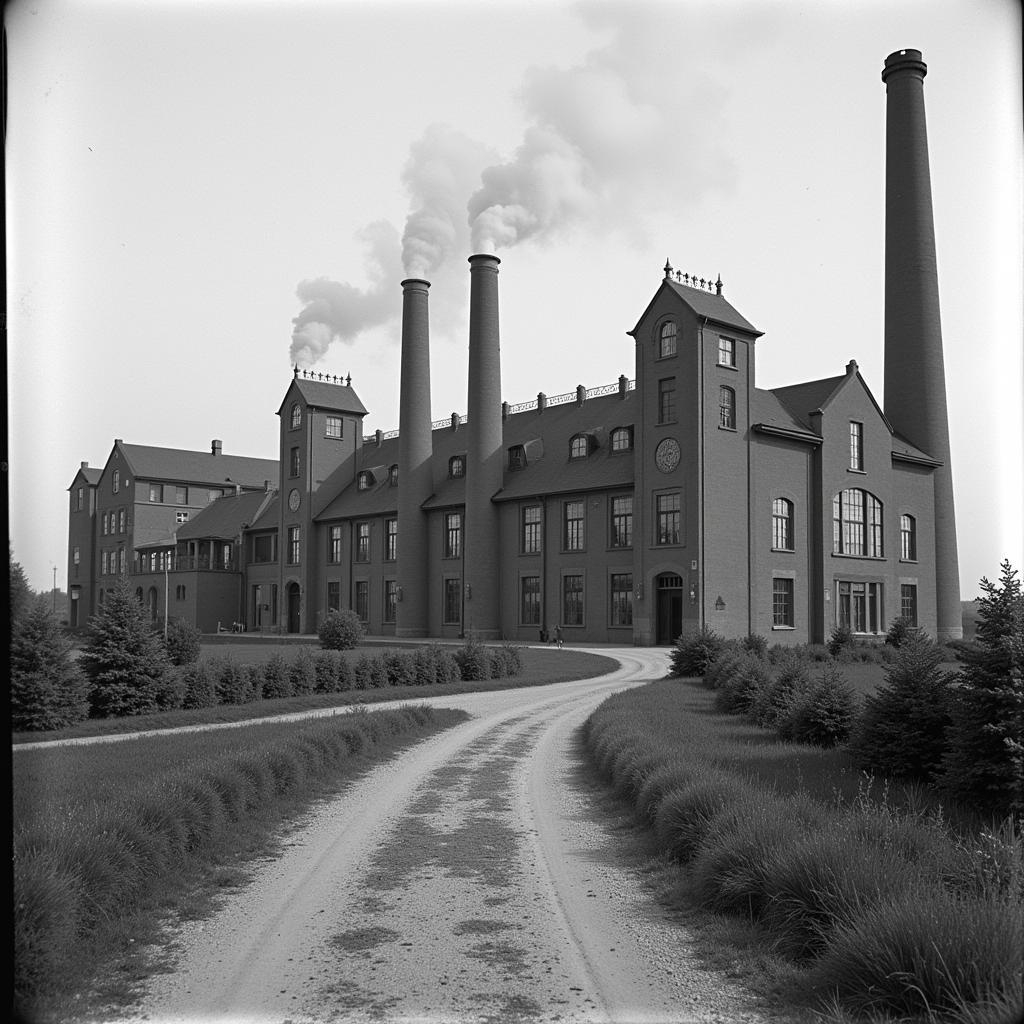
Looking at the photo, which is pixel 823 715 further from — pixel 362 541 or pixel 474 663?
pixel 362 541

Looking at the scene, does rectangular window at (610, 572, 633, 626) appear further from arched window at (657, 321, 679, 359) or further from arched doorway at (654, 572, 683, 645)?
arched window at (657, 321, 679, 359)

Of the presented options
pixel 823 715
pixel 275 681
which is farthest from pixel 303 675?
pixel 823 715

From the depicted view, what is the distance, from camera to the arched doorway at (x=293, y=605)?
67.7 m

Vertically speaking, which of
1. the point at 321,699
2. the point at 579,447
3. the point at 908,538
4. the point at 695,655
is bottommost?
the point at 321,699

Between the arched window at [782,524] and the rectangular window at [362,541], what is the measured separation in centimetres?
2620

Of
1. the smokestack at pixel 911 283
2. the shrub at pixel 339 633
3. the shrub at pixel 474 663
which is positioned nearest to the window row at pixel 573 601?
the shrub at pixel 339 633

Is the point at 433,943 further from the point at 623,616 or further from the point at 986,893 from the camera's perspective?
the point at 623,616

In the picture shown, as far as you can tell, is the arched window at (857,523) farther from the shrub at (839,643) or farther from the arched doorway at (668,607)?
the shrub at (839,643)

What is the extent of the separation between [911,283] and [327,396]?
36.5 meters

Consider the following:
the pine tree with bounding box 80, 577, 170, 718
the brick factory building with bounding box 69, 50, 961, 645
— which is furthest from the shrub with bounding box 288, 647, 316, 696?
the brick factory building with bounding box 69, 50, 961, 645

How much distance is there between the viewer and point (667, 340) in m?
45.9

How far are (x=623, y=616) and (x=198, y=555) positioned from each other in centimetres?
3758

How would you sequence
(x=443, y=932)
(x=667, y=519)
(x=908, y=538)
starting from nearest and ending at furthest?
(x=443, y=932)
(x=667, y=519)
(x=908, y=538)

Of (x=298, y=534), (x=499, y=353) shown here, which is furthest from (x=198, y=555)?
Answer: (x=499, y=353)
